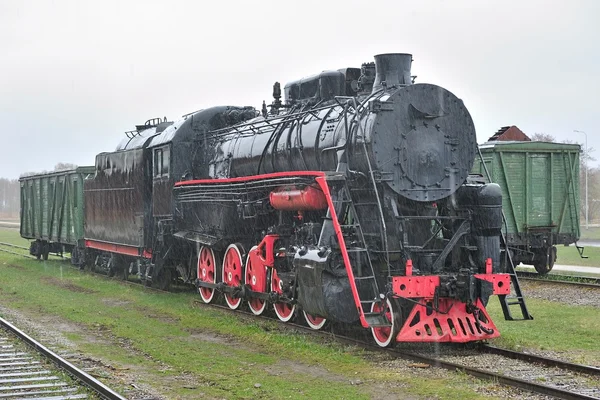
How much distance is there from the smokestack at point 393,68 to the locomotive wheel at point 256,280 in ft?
11.6

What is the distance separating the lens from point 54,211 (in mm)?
26297

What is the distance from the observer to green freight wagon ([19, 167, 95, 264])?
24.2 metres

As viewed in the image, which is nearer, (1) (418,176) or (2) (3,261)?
(1) (418,176)

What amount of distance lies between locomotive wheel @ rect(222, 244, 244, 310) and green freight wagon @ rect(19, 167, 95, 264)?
10.4 m

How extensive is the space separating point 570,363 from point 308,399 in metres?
3.04

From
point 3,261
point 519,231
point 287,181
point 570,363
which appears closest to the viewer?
point 570,363

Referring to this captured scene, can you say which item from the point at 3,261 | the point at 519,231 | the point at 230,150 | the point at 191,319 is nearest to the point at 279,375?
the point at 191,319

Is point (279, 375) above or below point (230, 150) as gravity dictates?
below

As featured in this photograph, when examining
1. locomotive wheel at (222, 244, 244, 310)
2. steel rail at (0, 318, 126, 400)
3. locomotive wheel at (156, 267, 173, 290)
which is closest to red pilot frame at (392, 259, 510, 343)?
steel rail at (0, 318, 126, 400)

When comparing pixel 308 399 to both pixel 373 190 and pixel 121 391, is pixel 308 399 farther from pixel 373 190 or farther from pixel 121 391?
pixel 373 190

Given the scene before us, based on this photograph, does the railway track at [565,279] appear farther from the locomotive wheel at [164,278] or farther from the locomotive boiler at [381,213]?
the locomotive wheel at [164,278]

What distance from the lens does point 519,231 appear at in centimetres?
1947

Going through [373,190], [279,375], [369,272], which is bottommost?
[279,375]

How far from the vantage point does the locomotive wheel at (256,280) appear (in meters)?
12.3
